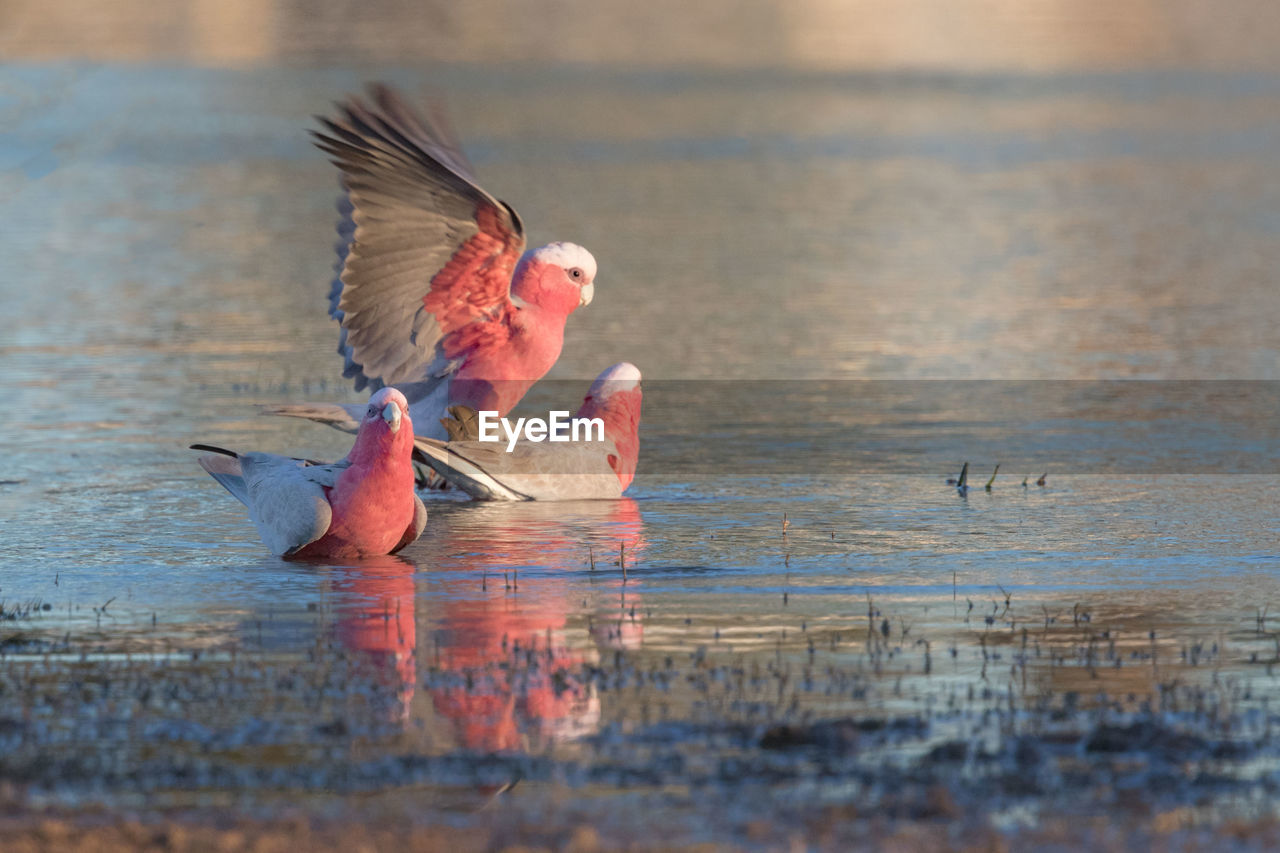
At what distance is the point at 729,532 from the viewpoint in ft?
29.3

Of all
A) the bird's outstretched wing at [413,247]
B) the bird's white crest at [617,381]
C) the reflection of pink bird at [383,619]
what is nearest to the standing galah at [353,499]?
the reflection of pink bird at [383,619]

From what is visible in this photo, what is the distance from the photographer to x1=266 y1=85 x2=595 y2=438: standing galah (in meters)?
9.93

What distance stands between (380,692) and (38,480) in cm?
471

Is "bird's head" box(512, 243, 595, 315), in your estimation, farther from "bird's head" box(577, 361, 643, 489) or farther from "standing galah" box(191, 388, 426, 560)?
"standing galah" box(191, 388, 426, 560)

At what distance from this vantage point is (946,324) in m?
16.0

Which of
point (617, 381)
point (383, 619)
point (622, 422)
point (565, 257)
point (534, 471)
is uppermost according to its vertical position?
point (565, 257)

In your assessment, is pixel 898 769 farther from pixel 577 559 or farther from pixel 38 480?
pixel 38 480

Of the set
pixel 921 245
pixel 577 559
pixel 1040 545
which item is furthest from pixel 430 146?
pixel 921 245

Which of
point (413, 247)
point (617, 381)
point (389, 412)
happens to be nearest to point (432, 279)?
point (413, 247)

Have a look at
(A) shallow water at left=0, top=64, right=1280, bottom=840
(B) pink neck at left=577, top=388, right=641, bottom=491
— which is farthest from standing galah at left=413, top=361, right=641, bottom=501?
(A) shallow water at left=0, top=64, right=1280, bottom=840

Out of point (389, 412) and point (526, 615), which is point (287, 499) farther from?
point (526, 615)

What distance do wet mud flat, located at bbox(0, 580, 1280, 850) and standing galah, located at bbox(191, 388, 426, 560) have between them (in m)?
1.05

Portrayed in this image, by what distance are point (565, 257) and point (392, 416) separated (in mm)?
2504

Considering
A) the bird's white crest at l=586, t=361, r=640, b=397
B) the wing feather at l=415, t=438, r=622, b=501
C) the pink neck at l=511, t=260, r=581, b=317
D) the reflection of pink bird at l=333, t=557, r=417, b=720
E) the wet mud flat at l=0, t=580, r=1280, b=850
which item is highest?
the pink neck at l=511, t=260, r=581, b=317
